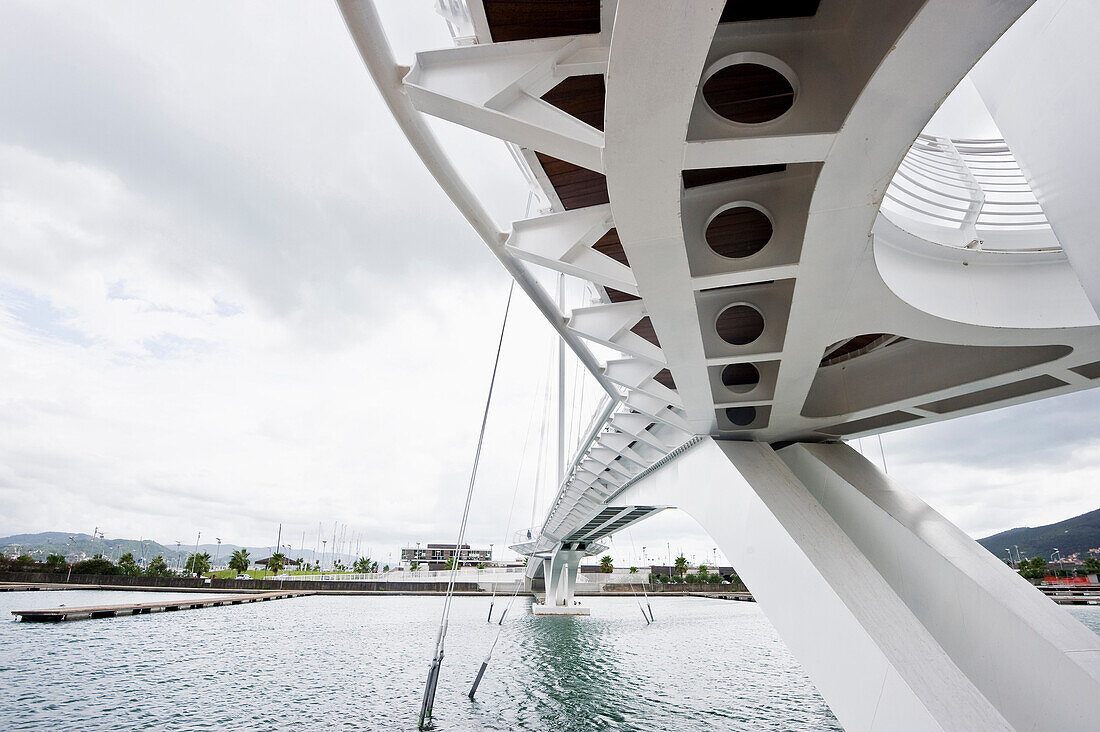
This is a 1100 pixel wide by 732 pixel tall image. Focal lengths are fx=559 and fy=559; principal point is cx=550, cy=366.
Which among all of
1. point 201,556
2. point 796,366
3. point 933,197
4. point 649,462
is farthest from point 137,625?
point 201,556

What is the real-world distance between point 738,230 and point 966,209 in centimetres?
293

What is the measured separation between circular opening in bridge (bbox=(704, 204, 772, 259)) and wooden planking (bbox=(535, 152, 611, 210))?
1.22 meters

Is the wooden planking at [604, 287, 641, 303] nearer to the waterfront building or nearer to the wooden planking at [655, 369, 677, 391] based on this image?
the wooden planking at [655, 369, 677, 391]

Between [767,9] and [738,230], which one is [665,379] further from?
[767,9]

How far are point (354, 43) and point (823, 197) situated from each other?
3542 millimetres

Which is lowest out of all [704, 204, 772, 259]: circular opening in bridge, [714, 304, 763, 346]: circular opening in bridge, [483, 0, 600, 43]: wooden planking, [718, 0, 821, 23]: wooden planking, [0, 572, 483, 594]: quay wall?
[0, 572, 483, 594]: quay wall

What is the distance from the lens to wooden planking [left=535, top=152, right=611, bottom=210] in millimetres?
5547

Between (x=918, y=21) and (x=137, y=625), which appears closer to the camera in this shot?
(x=918, y=21)

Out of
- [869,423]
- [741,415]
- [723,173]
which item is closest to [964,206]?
[723,173]

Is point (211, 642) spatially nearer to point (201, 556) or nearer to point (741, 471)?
point (741, 471)

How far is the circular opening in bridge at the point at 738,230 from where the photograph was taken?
5.97 m

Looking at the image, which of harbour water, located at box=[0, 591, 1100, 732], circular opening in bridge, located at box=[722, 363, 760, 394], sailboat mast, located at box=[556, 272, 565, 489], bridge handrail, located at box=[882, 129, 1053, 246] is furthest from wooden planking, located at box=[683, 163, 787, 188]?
→ sailboat mast, located at box=[556, 272, 565, 489]

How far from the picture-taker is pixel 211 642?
28750 millimetres

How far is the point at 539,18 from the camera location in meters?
4.05
